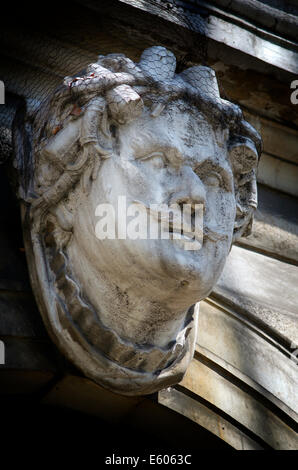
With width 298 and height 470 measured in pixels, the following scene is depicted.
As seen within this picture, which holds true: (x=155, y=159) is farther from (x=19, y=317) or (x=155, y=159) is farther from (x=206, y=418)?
(x=206, y=418)

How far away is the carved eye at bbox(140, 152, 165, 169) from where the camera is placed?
2.03 metres

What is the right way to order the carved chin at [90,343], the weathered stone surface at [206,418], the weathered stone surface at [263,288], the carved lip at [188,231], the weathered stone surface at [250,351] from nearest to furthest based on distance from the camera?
the carved lip at [188,231]
the carved chin at [90,343]
the weathered stone surface at [206,418]
the weathered stone surface at [250,351]
the weathered stone surface at [263,288]

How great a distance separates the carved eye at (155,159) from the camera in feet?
6.66

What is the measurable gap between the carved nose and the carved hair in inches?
8.8

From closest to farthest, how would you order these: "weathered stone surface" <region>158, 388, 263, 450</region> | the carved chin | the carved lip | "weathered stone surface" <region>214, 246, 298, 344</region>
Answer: the carved lip < the carved chin < "weathered stone surface" <region>158, 388, 263, 450</region> < "weathered stone surface" <region>214, 246, 298, 344</region>

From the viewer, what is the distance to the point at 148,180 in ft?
6.56

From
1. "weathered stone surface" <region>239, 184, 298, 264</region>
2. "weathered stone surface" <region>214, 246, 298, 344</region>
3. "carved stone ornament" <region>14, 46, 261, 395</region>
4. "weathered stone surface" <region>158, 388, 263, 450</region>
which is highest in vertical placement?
"carved stone ornament" <region>14, 46, 261, 395</region>

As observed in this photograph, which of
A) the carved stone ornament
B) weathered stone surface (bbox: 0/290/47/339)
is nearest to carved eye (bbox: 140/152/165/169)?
the carved stone ornament

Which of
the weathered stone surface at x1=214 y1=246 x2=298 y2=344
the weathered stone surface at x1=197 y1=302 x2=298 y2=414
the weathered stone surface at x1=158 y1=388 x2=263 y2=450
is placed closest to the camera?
the weathered stone surface at x1=158 y1=388 x2=263 y2=450

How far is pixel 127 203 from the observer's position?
6.45 ft

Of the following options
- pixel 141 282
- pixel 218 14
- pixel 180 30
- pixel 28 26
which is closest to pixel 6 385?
pixel 141 282

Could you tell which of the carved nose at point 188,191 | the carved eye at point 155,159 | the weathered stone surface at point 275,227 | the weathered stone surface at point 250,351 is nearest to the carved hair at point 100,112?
the carved eye at point 155,159

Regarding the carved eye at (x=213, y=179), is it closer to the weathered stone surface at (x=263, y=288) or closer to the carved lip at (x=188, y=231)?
the carved lip at (x=188, y=231)

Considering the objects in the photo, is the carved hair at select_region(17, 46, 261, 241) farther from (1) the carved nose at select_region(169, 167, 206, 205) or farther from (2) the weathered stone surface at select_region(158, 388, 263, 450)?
(2) the weathered stone surface at select_region(158, 388, 263, 450)
